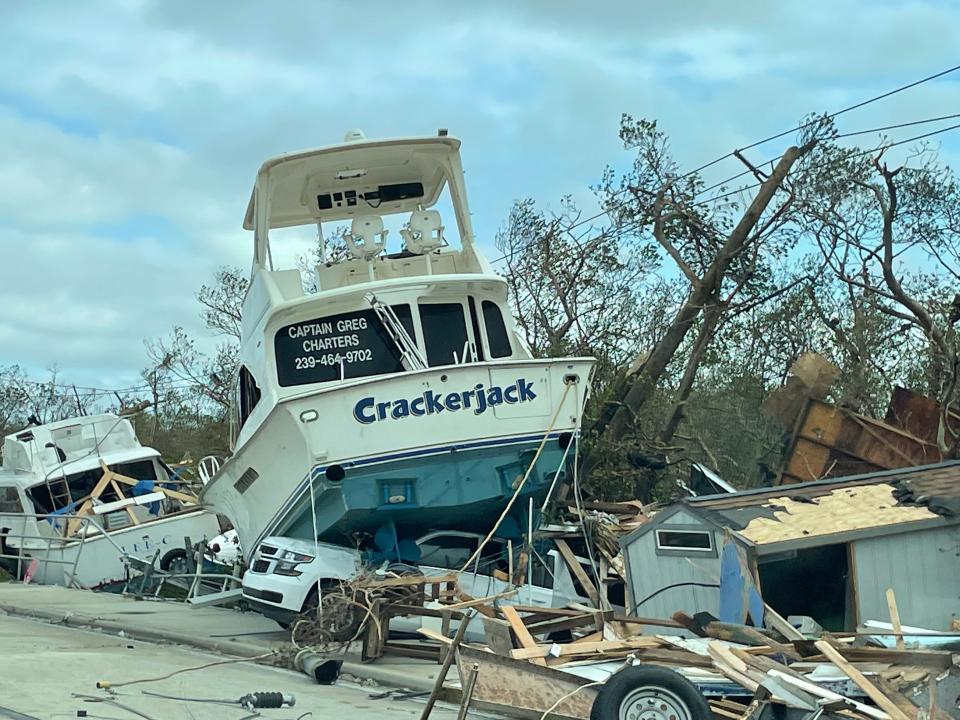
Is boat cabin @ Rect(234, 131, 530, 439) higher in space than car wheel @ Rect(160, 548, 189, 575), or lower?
higher

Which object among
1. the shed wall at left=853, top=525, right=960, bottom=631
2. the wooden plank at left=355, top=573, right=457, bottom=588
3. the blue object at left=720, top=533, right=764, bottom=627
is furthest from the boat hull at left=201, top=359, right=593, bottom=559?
the shed wall at left=853, top=525, right=960, bottom=631

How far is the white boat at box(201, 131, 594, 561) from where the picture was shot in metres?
12.5

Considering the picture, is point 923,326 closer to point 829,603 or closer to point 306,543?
point 829,603

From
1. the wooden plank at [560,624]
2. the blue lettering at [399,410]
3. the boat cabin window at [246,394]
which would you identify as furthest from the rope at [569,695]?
the boat cabin window at [246,394]

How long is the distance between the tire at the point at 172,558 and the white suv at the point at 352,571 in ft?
24.5

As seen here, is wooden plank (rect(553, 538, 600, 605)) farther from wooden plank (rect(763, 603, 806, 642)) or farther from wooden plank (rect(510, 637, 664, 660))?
wooden plank (rect(510, 637, 664, 660))

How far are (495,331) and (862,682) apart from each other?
8.57 m

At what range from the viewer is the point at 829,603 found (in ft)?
38.8

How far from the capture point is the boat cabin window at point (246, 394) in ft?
48.9

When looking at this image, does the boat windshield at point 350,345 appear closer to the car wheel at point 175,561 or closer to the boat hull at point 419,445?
the boat hull at point 419,445

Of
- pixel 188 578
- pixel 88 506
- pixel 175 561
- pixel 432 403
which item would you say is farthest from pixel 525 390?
pixel 88 506

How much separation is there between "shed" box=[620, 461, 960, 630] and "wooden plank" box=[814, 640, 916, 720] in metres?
3.35

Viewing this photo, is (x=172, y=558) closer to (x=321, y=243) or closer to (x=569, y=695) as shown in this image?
(x=321, y=243)

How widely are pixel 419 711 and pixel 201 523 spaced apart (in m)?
12.8
